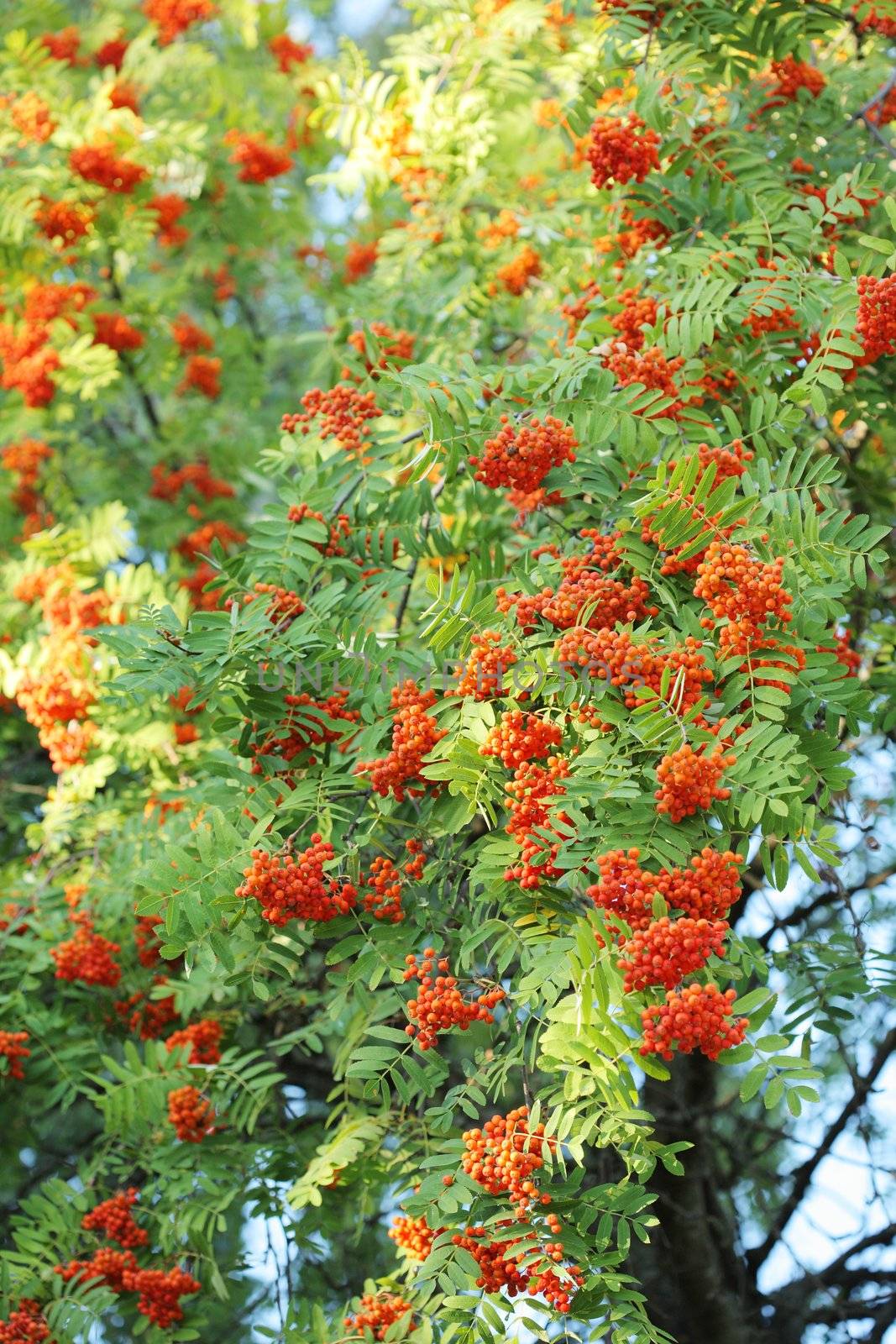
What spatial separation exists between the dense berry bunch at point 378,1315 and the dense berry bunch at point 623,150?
264 cm

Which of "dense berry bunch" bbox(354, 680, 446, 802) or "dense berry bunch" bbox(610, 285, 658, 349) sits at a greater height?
"dense berry bunch" bbox(610, 285, 658, 349)

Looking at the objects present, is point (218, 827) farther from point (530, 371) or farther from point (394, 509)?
point (530, 371)

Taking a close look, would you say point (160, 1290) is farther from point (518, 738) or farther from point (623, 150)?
point (623, 150)

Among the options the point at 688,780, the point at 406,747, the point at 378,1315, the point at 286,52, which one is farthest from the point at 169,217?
the point at 378,1315

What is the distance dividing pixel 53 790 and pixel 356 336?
1840 mm

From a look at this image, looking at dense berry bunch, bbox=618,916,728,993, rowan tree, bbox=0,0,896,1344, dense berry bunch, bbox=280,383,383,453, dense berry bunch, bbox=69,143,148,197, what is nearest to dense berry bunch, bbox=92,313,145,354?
rowan tree, bbox=0,0,896,1344

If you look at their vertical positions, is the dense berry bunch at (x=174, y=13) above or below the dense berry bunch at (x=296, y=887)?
above

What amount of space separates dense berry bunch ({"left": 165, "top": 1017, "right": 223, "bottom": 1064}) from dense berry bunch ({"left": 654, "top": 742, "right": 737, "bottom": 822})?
6.35 ft

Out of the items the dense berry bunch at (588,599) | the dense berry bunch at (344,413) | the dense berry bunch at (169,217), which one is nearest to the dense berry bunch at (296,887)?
the dense berry bunch at (588,599)

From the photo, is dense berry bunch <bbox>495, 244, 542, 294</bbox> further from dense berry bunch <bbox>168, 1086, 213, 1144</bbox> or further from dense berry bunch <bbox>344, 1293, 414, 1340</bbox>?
dense berry bunch <bbox>344, 1293, 414, 1340</bbox>

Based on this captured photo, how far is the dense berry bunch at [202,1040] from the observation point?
3.77 meters

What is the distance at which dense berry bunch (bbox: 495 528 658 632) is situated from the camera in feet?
8.47

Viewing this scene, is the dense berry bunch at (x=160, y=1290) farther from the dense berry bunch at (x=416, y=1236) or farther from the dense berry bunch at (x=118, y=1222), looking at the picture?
the dense berry bunch at (x=416, y=1236)

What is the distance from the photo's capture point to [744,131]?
3674 mm
